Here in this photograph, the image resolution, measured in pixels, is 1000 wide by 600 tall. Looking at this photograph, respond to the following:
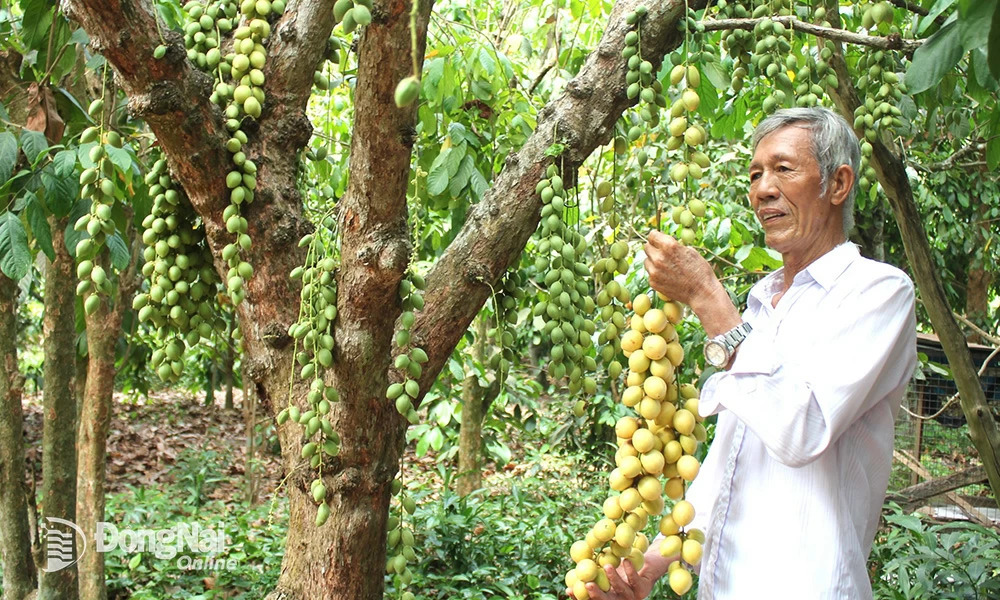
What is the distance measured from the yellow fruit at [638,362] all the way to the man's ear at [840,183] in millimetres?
474

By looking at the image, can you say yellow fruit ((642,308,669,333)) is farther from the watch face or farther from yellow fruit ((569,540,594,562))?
yellow fruit ((569,540,594,562))

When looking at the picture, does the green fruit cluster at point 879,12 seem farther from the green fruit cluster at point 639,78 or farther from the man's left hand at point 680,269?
the man's left hand at point 680,269

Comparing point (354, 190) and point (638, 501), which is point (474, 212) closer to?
point (354, 190)

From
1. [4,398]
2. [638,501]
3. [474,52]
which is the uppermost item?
[474,52]

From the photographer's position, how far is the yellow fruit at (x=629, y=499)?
130 cm

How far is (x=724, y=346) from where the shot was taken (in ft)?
4.42

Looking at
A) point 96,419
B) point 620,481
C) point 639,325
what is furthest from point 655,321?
point 96,419

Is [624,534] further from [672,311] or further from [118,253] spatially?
[118,253]

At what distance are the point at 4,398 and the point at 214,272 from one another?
132 cm

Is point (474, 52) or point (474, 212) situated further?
point (474, 52)

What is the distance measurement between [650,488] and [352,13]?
0.80m

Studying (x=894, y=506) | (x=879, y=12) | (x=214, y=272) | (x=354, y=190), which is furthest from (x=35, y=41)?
(x=894, y=506)

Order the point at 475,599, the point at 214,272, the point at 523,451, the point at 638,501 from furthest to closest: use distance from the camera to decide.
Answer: the point at 523,451 < the point at 475,599 < the point at 214,272 < the point at 638,501

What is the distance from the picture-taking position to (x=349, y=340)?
1500 millimetres
